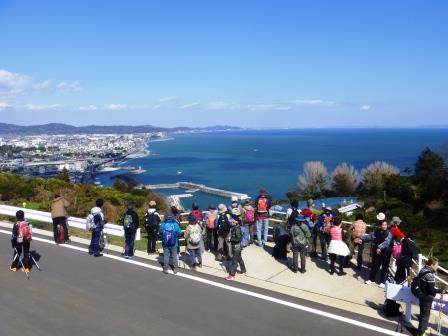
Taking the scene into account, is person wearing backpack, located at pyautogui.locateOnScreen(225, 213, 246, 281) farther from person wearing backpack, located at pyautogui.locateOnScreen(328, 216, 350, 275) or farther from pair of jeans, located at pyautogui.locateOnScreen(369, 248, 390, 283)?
pair of jeans, located at pyautogui.locateOnScreen(369, 248, 390, 283)

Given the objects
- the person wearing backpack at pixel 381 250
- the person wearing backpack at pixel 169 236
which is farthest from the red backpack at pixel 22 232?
the person wearing backpack at pixel 381 250

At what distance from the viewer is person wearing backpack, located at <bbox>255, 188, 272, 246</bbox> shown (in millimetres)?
11297

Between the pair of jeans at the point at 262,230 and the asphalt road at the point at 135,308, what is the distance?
2878 millimetres

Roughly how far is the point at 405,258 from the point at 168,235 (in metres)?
4.64

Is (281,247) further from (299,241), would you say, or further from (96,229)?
(96,229)

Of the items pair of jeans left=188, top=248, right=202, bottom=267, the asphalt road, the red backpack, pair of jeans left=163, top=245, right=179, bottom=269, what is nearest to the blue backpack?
pair of jeans left=163, top=245, right=179, bottom=269

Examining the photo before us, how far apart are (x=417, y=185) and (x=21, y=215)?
118 ft

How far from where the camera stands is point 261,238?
11414 millimetres

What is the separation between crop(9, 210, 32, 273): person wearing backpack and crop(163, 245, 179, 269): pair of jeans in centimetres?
289

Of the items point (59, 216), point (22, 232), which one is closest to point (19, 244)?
point (22, 232)

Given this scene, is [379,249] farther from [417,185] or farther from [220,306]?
[417,185]

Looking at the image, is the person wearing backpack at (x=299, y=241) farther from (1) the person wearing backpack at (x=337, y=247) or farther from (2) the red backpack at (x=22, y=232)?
(2) the red backpack at (x=22, y=232)

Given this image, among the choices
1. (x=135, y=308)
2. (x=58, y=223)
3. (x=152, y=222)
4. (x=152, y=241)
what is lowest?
(x=135, y=308)

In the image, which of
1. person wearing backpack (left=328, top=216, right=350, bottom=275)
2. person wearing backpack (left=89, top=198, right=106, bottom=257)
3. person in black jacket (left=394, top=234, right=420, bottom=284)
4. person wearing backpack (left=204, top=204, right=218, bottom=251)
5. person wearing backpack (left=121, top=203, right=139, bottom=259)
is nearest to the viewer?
person in black jacket (left=394, top=234, right=420, bottom=284)
